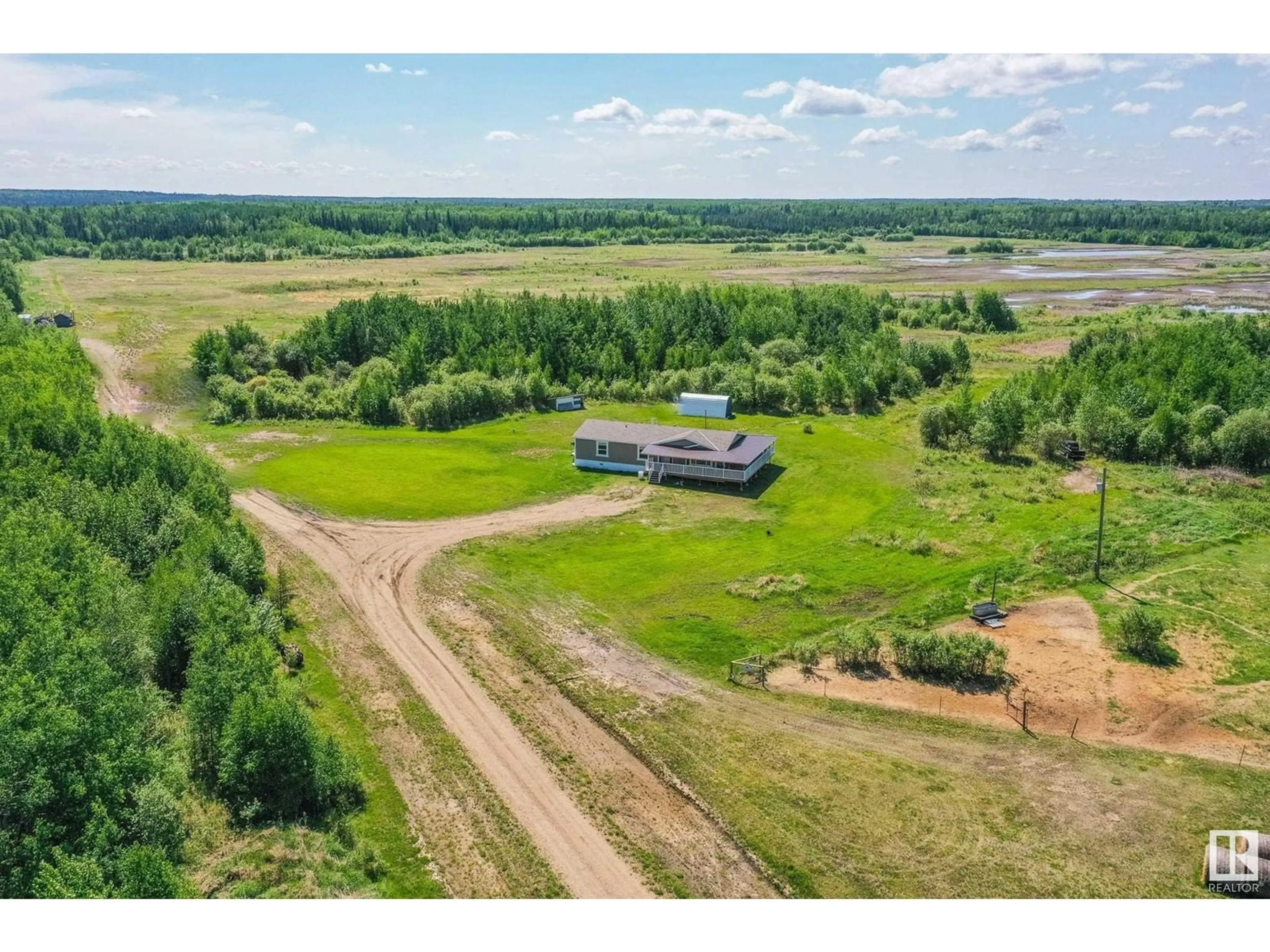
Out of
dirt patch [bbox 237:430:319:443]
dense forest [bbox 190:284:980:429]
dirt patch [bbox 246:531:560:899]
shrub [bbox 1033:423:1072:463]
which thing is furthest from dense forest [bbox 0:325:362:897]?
shrub [bbox 1033:423:1072:463]

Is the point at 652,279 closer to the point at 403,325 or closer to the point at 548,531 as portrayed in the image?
the point at 403,325

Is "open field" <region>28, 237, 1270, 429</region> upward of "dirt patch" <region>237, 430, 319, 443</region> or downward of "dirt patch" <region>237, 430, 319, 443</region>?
upward

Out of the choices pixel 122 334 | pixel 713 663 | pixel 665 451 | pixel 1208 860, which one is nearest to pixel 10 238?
pixel 122 334

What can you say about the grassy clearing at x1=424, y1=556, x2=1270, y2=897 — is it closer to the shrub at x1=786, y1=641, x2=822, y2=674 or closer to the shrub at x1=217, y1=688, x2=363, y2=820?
the shrub at x1=786, y1=641, x2=822, y2=674

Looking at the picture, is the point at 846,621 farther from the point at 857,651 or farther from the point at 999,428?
the point at 999,428

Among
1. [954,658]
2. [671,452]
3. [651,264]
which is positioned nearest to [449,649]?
[954,658]
